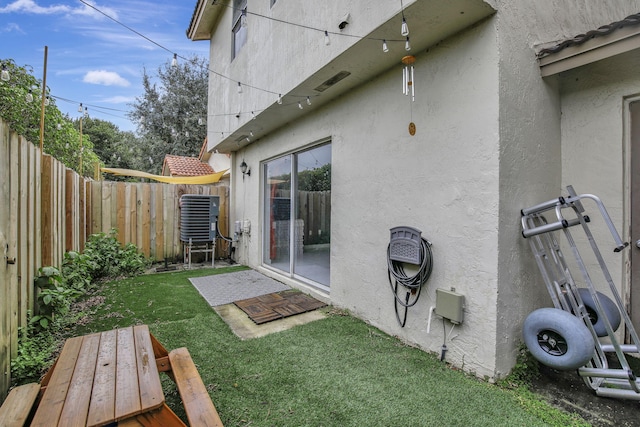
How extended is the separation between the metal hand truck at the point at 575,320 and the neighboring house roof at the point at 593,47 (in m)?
1.12

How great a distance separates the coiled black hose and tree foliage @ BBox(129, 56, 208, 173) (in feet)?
55.6

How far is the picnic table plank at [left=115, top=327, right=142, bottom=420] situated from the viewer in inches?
50.4

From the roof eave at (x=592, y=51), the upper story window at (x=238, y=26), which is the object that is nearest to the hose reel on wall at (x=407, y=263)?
the roof eave at (x=592, y=51)

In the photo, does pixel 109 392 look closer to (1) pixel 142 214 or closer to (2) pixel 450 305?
(2) pixel 450 305

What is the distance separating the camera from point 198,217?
685 centimetres

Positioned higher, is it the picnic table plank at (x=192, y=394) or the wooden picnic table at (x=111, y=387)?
→ the wooden picnic table at (x=111, y=387)

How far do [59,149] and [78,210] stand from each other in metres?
5.18

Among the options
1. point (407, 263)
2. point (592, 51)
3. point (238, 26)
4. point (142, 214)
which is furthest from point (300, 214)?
point (238, 26)

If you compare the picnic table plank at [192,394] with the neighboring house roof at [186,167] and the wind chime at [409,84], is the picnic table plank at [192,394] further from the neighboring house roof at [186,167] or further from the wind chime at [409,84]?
the neighboring house roof at [186,167]

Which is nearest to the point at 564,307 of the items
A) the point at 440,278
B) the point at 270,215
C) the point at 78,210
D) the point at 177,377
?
the point at 440,278

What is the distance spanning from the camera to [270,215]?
242 inches

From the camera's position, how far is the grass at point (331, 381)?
193cm

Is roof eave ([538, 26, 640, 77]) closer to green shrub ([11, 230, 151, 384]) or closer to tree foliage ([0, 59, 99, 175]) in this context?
green shrub ([11, 230, 151, 384])

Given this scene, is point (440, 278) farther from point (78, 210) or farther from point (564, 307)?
point (78, 210)
